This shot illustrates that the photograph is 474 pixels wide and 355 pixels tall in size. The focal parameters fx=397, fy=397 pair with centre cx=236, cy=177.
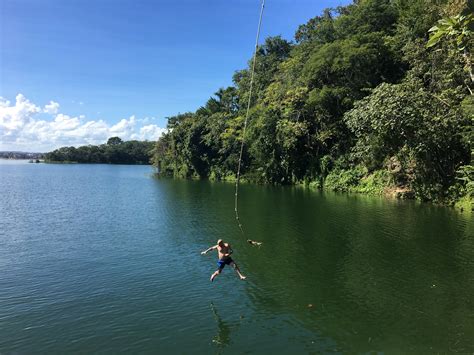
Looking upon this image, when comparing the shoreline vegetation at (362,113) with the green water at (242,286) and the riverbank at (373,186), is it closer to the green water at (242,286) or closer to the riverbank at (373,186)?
the riverbank at (373,186)

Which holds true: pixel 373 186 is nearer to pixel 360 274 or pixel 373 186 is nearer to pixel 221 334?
pixel 360 274

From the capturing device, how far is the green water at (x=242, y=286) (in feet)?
44.1

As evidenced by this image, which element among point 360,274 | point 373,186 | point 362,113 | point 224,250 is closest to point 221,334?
point 224,250

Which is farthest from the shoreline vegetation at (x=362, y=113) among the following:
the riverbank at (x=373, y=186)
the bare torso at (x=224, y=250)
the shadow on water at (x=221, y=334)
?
the shadow on water at (x=221, y=334)

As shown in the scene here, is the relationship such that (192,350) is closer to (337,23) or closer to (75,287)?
(75,287)

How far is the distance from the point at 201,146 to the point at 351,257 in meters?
75.5

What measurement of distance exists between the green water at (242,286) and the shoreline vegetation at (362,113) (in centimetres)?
874

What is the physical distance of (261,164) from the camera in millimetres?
74000

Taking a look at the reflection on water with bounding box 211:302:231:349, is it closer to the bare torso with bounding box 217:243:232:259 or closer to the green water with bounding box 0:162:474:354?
the green water with bounding box 0:162:474:354

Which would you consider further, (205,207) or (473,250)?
(205,207)

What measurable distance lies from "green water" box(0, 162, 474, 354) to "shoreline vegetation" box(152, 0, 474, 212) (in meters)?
8.74

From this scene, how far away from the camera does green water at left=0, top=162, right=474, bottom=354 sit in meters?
13.4

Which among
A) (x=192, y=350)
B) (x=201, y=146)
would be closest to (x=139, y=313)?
(x=192, y=350)

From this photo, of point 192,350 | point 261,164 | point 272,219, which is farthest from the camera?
point 261,164
